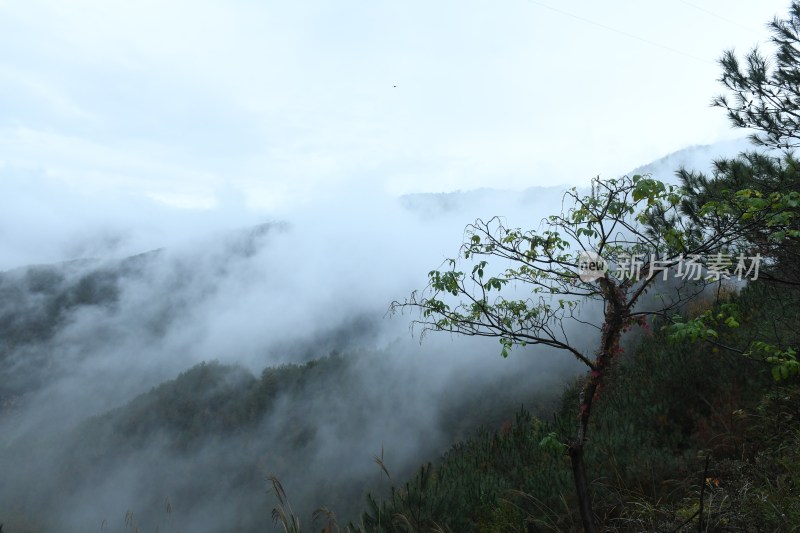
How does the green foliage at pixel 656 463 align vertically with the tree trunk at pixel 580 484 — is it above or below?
below

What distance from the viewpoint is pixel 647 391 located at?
6812 millimetres

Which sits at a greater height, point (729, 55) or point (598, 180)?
point (729, 55)

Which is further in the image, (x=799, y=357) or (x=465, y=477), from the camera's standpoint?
(x=465, y=477)

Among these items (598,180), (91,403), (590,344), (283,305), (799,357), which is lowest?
(91,403)

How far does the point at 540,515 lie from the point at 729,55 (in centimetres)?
722

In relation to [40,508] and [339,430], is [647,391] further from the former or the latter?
[40,508]

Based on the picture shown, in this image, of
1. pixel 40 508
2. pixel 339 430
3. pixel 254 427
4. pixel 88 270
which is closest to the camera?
pixel 339 430

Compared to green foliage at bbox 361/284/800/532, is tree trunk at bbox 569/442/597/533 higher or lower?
higher

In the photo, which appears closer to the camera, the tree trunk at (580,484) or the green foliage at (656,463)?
the tree trunk at (580,484)

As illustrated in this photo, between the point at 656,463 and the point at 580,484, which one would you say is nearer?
the point at 580,484

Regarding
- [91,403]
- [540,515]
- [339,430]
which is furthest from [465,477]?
[91,403]

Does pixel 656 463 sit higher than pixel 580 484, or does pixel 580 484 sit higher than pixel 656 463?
pixel 580 484

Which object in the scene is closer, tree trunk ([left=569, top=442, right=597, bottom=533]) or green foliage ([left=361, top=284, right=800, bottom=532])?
tree trunk ([left=569, top=442, right=597, bottom=533])

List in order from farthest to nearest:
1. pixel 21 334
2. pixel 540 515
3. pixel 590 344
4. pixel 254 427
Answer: pixel 21 334
pixel 254 427
pixel 590 344
pixel 540 515
